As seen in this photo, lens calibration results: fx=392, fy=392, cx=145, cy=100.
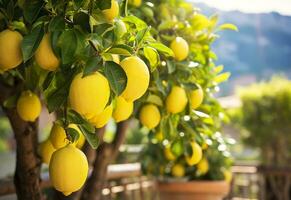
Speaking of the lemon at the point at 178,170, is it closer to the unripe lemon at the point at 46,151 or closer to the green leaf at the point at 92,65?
the unripe lemon at the point at 46,151

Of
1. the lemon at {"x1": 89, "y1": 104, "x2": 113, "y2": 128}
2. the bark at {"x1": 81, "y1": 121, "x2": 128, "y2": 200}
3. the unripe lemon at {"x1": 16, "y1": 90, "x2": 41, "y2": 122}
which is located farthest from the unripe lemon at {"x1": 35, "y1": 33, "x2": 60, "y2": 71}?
the bark at {"x1": 81, "y1": 121, "x2": 128, "y2": 200}

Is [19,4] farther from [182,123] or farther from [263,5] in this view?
[263,5]

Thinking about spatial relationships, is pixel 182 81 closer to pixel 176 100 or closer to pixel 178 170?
pixel 176 100

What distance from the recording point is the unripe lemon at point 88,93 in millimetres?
518

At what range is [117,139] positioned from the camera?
1232mm

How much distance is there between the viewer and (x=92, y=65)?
52 cm

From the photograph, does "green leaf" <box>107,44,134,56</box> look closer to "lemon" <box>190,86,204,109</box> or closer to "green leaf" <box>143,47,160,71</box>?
"green leaf" <box>143,47,160,71</box>

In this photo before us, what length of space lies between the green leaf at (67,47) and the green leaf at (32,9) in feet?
0.21

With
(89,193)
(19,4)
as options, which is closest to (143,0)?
(19,4)

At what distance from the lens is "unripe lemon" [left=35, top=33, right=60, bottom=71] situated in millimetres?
546

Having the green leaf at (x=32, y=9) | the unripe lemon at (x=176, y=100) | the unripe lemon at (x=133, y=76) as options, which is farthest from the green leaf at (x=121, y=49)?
the unripe lemon at (x=176, y=100)

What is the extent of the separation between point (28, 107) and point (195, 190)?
3.11 ft

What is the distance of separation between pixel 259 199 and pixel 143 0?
90.3 inches

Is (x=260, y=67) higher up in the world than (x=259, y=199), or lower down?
higher up
